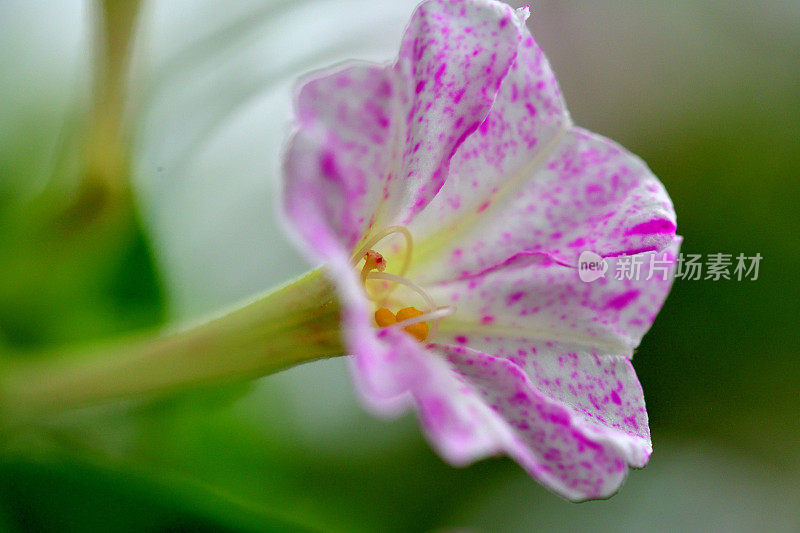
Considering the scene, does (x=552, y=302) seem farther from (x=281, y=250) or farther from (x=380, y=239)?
(x=281, y=250)

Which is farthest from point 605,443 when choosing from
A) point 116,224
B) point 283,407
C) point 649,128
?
point 649,128

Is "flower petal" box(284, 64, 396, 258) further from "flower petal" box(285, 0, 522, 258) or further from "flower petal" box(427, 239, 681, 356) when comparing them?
"flower petal" box(427, 239, 681, 356)

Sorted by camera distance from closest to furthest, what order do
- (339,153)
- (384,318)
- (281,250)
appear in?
1. (339,153)
2. (384,318)
3. (281,250)

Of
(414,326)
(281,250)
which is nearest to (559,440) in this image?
(414,326)

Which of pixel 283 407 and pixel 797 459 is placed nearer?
pixel 283 407

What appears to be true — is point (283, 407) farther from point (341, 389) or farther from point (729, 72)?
point (729, 72)
